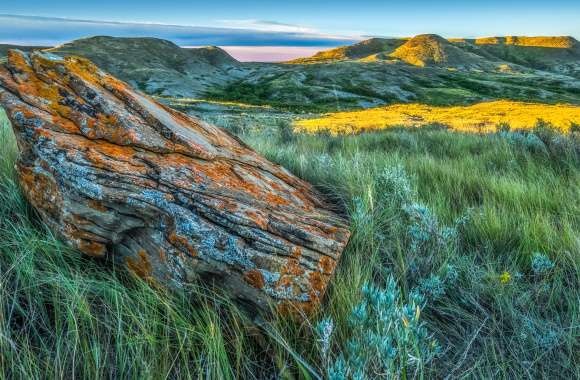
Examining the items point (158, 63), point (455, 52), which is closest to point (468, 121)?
point (158, 63)

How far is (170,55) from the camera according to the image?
12469 centimetres

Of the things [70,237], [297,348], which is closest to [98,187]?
[70,237]

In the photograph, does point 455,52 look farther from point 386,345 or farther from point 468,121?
point 386,345

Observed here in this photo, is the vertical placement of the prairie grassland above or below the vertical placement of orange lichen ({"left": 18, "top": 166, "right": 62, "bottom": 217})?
below

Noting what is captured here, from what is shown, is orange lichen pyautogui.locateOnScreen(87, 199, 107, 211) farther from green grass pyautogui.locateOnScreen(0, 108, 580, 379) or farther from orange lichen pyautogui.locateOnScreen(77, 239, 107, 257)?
green grass pyautogui.locateOnScreen(0, 108, 580, 379)

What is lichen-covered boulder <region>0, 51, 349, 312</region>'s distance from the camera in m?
1.90

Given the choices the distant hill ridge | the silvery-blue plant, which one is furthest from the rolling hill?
the silvery-blue plant

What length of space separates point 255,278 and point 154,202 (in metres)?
0.74

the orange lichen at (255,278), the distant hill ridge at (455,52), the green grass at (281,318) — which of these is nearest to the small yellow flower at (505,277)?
the green grass at (281,318)

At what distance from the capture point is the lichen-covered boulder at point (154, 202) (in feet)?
6.24

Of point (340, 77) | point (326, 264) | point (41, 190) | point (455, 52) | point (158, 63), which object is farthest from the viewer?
point (455, 52)

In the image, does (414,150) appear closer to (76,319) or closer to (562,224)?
(562,224)

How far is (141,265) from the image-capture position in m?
2.05

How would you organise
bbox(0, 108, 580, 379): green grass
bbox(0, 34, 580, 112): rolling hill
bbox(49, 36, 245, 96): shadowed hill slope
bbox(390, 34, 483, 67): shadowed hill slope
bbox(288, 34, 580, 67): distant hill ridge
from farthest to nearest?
bbox(288, 34, 580, 67): distant hill ridge, bbox(390, 34, 483, 67): shadowed hill slope, bbox(49, 36, 245, 96): shadowed hill slope, bbox(0, 34, 580, 112): rolling hill, bbox(0, 108, 580, 379): green grass
